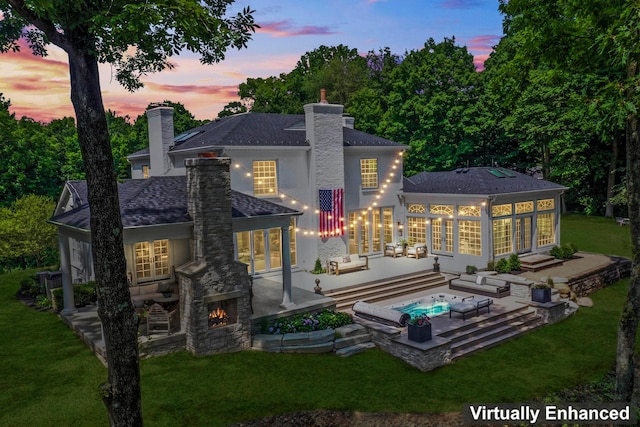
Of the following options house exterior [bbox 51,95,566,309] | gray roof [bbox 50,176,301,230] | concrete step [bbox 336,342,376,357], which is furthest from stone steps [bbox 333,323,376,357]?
gray roof [bbox 50,176,301,230]

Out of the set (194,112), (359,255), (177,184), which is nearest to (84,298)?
(177,184)

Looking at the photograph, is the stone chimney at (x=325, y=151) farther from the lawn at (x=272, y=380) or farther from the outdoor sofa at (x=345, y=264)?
the lawn at (x=272, y=380)

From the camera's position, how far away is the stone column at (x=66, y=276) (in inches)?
685

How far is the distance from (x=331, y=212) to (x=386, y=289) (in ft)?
16.1

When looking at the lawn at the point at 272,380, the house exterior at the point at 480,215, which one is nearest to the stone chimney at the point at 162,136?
the lawn at the point at 272,380

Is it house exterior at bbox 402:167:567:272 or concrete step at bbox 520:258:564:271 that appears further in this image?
house exterior at bbox 402:167:567:272

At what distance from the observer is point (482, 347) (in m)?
15.4

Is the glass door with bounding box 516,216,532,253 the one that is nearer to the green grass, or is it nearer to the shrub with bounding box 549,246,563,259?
the shrub with bounding box 549,246,563,259

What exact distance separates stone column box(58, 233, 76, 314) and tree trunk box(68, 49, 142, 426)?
34.0ft

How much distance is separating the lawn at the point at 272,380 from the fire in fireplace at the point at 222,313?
1015mm

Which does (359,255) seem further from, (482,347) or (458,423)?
(458,423)

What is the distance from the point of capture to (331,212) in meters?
23.0

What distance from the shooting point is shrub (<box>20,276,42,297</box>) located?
21.8 m

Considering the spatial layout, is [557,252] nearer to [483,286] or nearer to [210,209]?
[483,286]
